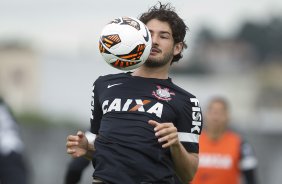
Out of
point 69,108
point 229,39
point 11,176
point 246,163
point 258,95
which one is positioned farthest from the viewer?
point 229,39

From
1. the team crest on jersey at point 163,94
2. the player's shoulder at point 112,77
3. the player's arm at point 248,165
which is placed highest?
the player's shoulder at point 112,77

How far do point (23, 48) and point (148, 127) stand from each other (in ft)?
306

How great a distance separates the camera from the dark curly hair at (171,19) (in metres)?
7.55

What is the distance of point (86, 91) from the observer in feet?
222

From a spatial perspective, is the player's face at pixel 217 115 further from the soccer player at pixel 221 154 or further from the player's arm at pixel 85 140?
the player's arm at pixel 85 140

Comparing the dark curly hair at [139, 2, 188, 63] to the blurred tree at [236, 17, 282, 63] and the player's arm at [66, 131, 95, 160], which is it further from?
the blurred tree at [236, 17, 282, 63]

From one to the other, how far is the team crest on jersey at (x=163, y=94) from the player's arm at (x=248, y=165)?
5.11 m

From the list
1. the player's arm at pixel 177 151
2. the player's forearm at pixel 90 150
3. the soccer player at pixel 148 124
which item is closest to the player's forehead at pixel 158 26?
the soccer player at pixel 148 124

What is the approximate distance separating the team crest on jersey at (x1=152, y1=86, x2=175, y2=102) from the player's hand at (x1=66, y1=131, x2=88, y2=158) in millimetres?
615

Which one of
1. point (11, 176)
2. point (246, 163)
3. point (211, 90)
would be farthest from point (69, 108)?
point (11, 176)

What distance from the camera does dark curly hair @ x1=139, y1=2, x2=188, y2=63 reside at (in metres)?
7.55

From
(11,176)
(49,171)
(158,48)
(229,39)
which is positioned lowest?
(229,39)

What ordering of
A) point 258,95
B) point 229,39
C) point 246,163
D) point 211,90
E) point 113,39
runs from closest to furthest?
1. point 113,39
2. point 246,163
3. point 211,90
4. point 258,95
5. point 229,39

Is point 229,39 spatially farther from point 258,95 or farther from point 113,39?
point 113,39
